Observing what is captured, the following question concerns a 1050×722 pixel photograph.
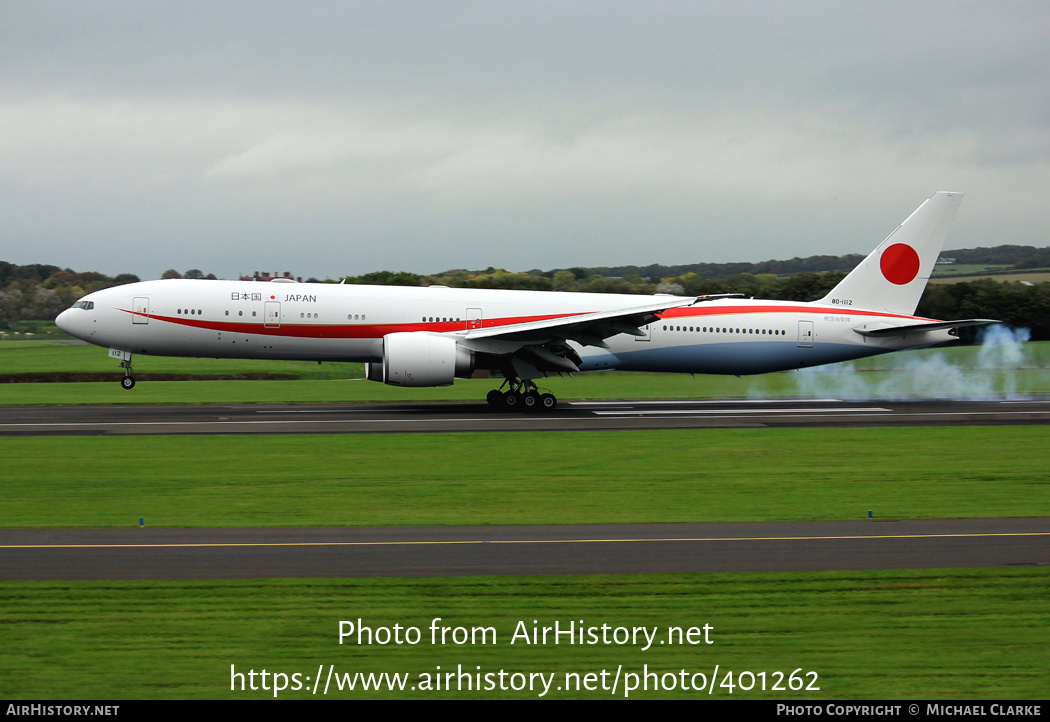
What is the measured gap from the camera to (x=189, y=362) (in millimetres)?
51438

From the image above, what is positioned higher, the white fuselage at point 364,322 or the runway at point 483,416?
the white fuselage at point 364,322

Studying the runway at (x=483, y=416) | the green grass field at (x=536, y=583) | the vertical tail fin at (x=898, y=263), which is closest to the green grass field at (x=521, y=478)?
the green grass field at (x=536, y=583)

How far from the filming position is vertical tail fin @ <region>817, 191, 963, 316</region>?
3559 centimetres

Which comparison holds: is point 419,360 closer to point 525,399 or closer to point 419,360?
point 419,360

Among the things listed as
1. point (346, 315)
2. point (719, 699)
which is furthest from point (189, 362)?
point (719, 699)

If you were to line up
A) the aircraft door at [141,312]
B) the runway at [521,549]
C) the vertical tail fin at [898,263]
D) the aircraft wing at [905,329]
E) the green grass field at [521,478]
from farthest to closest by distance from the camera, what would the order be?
the vertical tail fin at [898,263] → the aircraft wing at [905,329] → the aircraft door at [141,312] → the green grass field at [521,478] → the runway at [521,549]

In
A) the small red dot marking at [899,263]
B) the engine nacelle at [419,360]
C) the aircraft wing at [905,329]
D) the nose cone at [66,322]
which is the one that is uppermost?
the small red dot marking at [899,263]

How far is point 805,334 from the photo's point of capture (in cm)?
3441

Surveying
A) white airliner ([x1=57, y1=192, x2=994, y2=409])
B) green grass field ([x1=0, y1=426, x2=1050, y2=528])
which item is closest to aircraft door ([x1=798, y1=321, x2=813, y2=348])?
white airliner ([x1=57, y1=192, x2=994, y2=409])

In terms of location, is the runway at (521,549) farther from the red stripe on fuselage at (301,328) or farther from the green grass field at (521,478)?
the red stripe on fuselage at (301,328)

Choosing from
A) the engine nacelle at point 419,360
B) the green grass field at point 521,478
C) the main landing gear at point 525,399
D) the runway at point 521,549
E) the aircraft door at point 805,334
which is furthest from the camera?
the aircraft door at point 805,334

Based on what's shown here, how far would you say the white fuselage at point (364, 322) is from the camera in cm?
3028

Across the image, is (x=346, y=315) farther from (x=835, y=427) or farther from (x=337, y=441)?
(x=835, y=427)

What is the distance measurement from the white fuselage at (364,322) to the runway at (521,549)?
17.4 meters
